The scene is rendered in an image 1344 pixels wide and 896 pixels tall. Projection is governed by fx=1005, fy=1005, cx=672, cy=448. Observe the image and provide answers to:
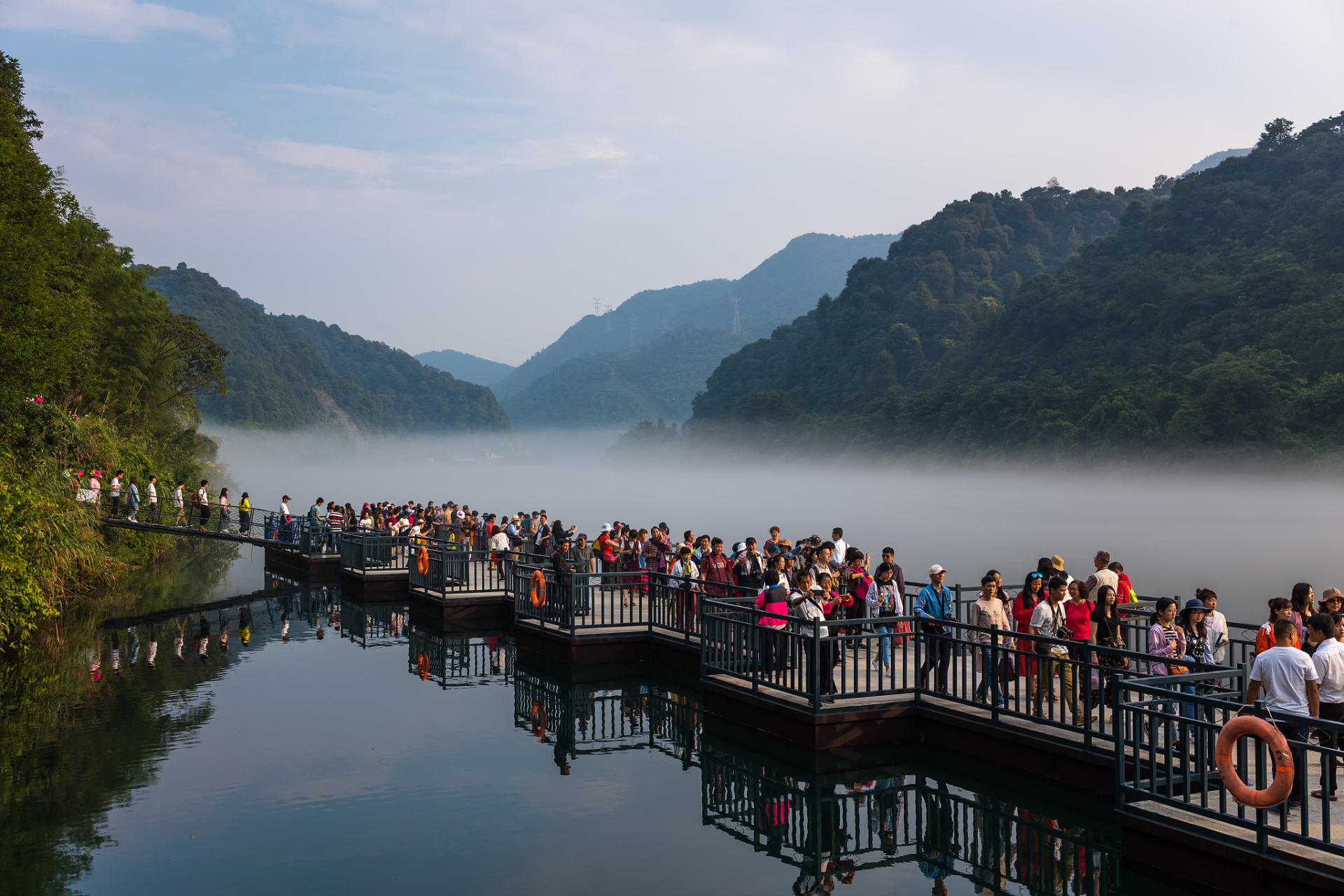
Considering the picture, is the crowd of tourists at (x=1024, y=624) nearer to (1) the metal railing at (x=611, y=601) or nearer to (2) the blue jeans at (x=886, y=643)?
(2) the blue jeans at (x=886, y=643)

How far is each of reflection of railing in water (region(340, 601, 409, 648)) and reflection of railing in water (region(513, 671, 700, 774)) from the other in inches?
243

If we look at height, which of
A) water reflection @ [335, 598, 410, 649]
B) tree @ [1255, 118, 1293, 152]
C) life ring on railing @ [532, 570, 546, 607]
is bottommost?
water reflection @ [335, 598, 410, 649]

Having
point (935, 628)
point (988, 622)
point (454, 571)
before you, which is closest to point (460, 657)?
point (454, 571)

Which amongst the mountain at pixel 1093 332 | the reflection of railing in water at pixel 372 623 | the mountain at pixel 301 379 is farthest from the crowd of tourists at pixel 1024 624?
the mountain at pixel 301 379

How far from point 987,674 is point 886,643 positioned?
1666 mm

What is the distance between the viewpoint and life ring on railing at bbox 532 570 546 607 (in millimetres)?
20000

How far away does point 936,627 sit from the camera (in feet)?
42.0

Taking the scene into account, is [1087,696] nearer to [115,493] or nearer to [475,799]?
[475,799]

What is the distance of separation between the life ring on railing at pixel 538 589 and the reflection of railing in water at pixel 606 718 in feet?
6.75

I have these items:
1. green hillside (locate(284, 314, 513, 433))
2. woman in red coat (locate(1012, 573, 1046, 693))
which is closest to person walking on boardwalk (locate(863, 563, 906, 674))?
woman in red coat (locate(1012, 573, 1046, 693))

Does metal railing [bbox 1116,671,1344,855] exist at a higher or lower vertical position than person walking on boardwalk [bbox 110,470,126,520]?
lower

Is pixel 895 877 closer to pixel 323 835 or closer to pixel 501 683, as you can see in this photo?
pixel 323 835

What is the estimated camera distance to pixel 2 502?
710 inches

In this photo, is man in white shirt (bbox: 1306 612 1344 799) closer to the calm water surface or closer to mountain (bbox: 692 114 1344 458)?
the calm water surface
